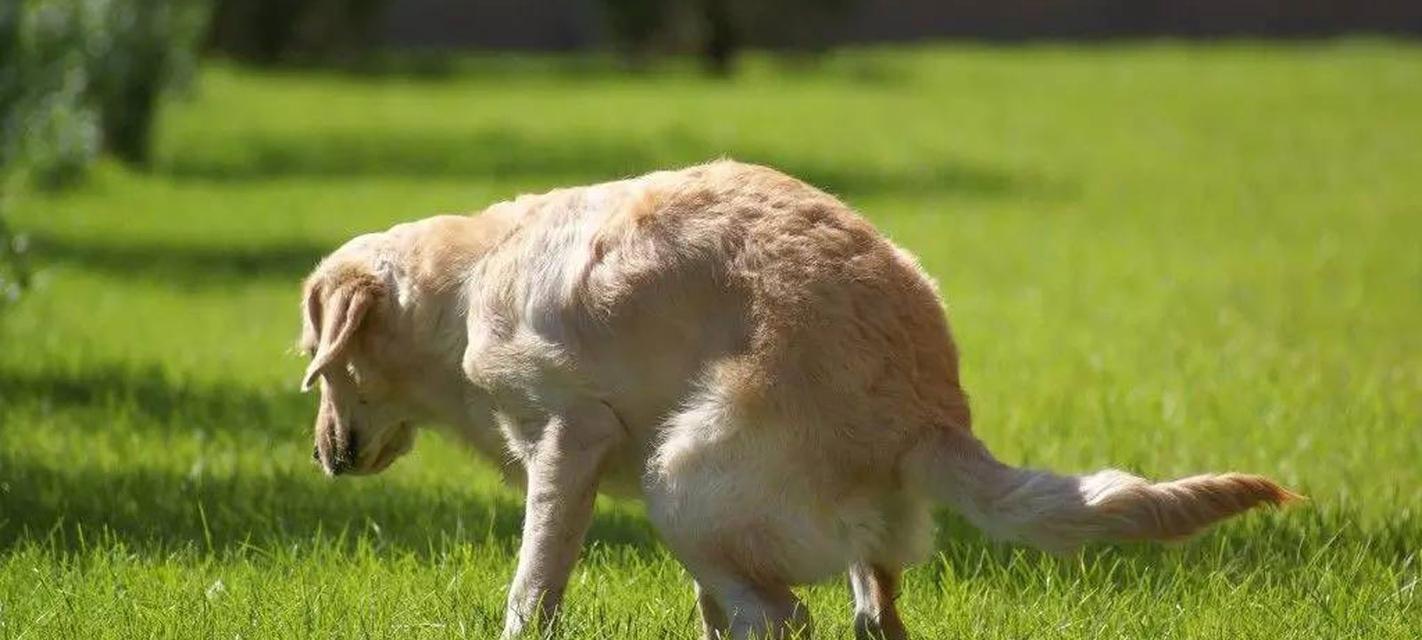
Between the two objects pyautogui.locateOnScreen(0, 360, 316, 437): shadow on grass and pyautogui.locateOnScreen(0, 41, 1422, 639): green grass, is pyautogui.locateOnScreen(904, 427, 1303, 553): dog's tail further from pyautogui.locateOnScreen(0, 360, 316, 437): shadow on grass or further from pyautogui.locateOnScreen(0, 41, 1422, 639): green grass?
pyautogui.locateOnScreen(0, 360, 316, 437): shadow on grass

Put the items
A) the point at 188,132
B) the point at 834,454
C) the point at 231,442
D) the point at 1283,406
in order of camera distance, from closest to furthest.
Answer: the point at 834,454 → the point at 231,442 → the point at 1283,406 → the point at 188,132

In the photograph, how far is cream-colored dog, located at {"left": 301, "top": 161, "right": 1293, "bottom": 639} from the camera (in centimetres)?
470

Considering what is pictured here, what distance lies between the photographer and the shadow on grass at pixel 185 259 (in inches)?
577

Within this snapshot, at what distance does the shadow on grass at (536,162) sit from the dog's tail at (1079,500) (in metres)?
14.5

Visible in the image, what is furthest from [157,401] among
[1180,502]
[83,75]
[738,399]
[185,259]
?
[83,75]

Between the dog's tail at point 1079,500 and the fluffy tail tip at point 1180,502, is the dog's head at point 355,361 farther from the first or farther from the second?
the fluffy tail tip at point 1180,502

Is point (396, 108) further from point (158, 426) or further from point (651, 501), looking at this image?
point (651, 501)

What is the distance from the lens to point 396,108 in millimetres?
29094

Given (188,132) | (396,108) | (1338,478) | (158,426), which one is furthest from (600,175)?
(1338,478)

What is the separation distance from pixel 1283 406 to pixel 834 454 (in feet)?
14.8

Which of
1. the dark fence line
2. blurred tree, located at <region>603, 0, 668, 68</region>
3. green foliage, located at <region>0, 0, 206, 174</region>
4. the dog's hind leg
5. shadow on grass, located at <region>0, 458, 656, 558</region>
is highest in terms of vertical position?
the dog's hind leg

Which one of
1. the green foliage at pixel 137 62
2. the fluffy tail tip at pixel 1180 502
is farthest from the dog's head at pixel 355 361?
the green foliage at pixel 137 62

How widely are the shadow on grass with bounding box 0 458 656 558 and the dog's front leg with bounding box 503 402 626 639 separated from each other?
1.11m

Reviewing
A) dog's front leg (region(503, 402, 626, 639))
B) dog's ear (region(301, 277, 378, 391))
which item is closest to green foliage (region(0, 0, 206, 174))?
dog's ear (region(301, 277, 378, 391))
